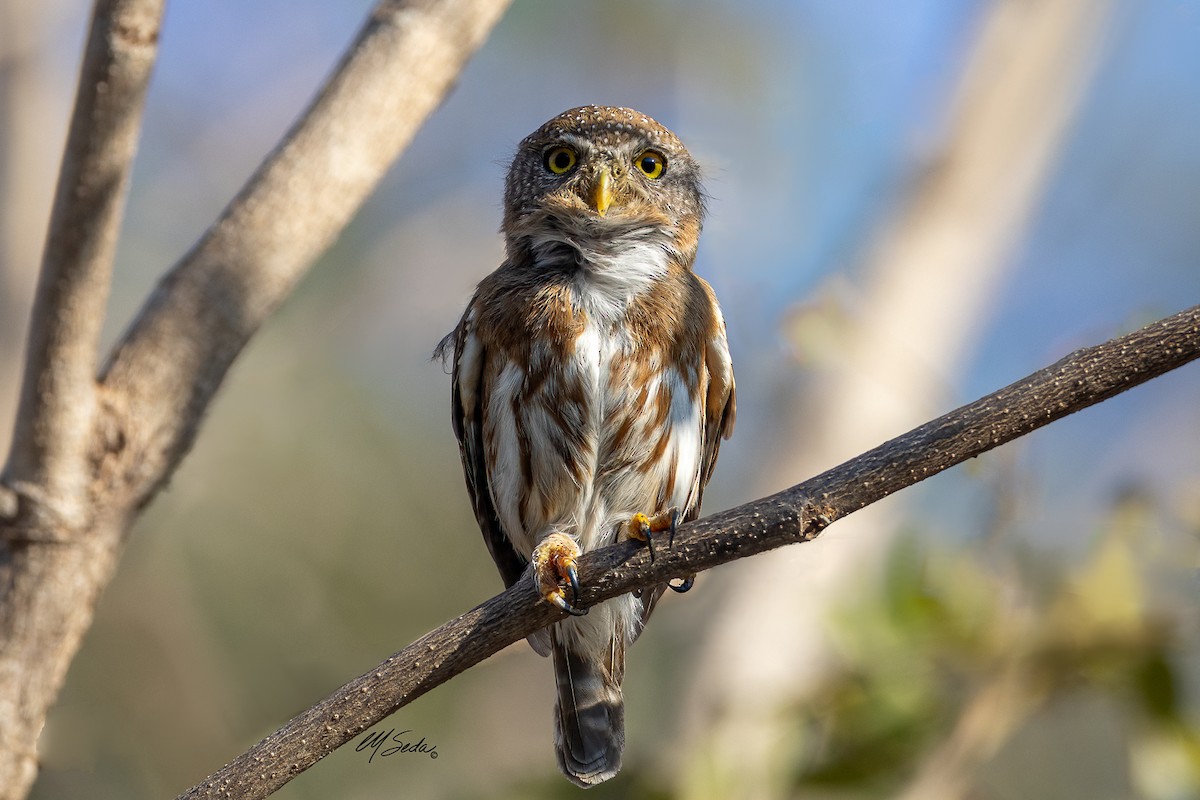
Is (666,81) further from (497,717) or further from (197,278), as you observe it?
(197,278)

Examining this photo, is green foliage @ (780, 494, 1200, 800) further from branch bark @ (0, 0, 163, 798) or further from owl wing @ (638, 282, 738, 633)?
branch bark @ (0, 0, 163, 798)

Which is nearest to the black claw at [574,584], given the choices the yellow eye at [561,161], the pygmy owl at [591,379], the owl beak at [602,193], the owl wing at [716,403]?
the pygmy owl at [591,379]

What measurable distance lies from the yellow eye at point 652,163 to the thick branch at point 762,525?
2131mm

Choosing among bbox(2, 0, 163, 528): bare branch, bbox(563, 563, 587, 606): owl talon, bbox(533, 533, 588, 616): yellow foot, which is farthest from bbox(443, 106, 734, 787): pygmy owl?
bbox(2, 0, 163, 528): bare branch

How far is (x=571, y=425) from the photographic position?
13.0 feet

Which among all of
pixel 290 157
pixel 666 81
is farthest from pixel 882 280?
pixel 290 157

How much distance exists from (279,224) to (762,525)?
1970 mm

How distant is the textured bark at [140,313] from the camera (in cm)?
314

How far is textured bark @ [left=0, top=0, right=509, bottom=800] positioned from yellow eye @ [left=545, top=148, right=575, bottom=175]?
735 mm

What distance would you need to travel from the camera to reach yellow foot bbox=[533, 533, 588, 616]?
301cm

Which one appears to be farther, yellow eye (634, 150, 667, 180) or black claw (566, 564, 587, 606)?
yellow eye (634, 150, 667, 180)

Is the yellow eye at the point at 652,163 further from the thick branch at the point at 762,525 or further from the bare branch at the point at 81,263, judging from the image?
the thick branch at the point at 762,525

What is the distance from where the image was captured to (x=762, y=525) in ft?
8.06
